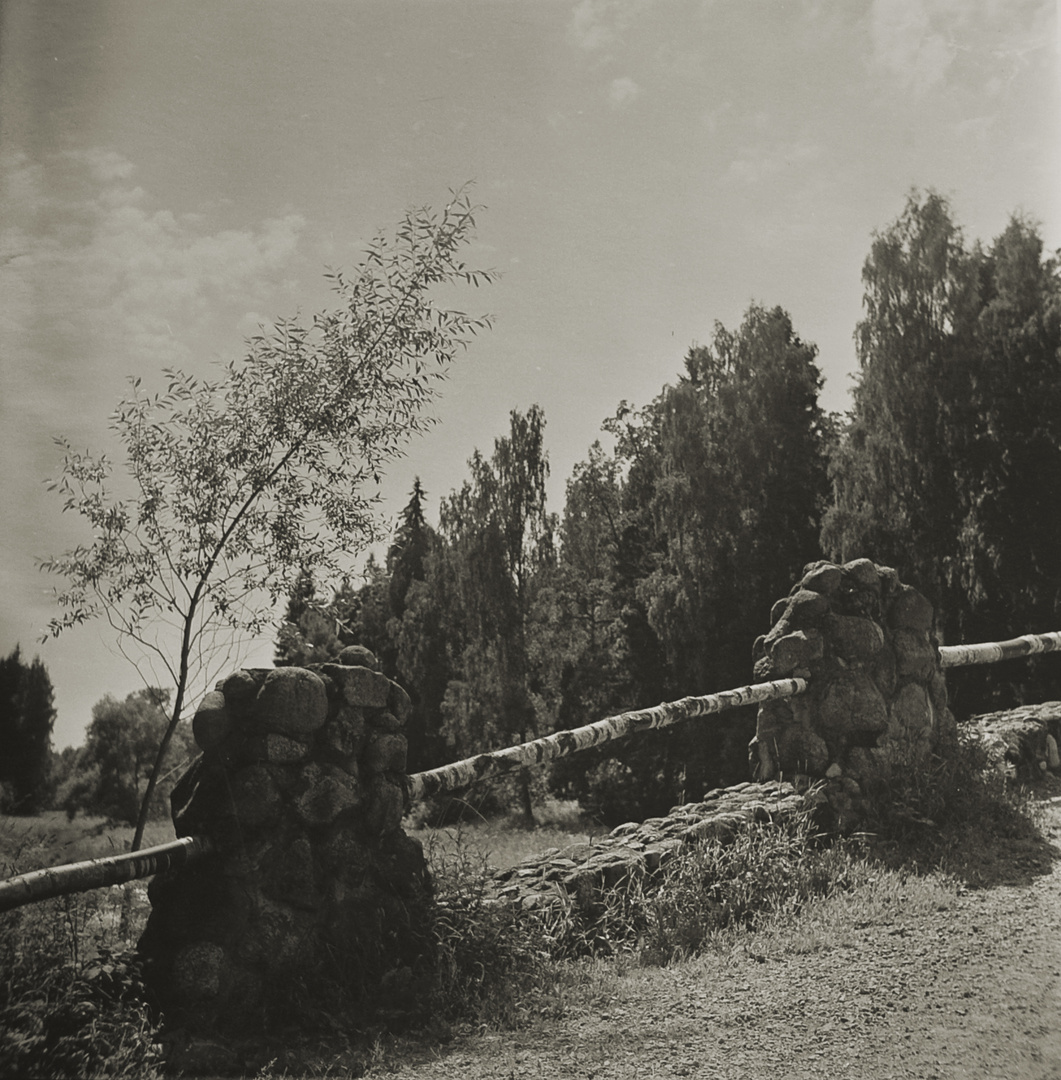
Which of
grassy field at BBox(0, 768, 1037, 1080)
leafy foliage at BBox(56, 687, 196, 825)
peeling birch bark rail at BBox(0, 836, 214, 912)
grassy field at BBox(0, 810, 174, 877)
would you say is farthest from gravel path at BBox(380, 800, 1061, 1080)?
leafy foliage at BBox(56, 687, 196, 825)

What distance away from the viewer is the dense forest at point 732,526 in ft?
57.1

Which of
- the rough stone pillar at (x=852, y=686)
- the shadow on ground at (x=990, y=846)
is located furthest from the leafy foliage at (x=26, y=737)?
the shadow on ground at (x=990, y=846)

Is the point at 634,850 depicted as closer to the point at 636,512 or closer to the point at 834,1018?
the point at 834,1018

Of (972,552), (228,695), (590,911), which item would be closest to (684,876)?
(590,911)

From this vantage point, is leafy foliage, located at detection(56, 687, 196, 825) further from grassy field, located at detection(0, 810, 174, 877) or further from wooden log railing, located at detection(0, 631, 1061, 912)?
wooden log railing, located at detection(0, 631, 1061, 912)

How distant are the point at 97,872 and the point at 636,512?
23.4 meters

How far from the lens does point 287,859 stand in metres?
4.23

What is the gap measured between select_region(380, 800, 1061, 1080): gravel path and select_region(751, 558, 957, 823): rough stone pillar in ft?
6.20

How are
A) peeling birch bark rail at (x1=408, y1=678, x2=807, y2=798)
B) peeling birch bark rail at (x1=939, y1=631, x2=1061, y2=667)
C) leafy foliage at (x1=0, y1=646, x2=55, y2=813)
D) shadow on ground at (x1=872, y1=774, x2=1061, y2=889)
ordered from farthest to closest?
1. peeling birch bark rail at (x1=939, y1=631, x2=1061, y2=667)
2. shadow on ground at (x1=872, y1=774, x2=1061, y2=889)
3. peeling birch bark rail at (x1=408, y1=678, x2=807, y2=798)
4. leafy foliage at (x1=0, y1=646, x2=55, y2=813)

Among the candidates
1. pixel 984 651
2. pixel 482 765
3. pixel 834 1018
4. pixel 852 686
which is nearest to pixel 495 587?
pixel 984 651

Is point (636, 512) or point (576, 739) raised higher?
point (636, 512)

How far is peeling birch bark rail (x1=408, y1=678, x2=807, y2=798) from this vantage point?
5133 millimetres

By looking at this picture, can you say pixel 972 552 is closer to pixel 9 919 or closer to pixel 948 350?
pixel 948 350

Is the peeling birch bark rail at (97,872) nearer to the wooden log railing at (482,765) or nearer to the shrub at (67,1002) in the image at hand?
the wooden log railing at (482,765)
